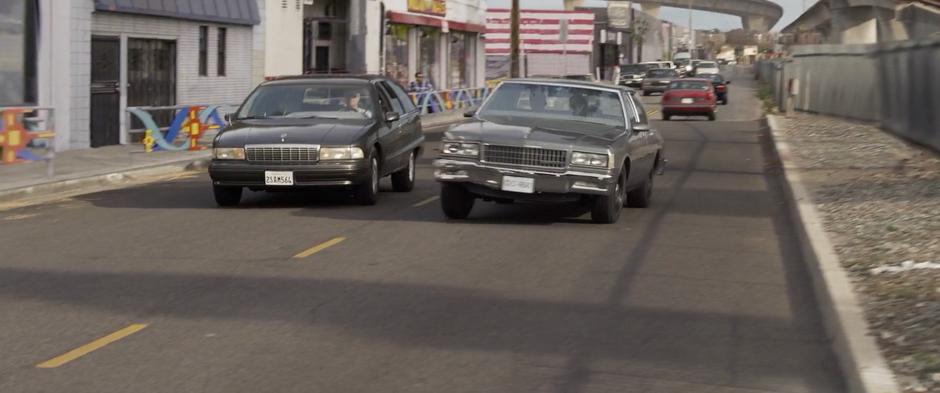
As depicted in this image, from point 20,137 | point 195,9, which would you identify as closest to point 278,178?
point 20,137

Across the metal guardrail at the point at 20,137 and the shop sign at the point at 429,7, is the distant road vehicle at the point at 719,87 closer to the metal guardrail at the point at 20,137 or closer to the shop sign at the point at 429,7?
the shop sign at the point at 429,7

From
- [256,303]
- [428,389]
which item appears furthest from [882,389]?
[256,303]

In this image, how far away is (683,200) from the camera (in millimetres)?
17875

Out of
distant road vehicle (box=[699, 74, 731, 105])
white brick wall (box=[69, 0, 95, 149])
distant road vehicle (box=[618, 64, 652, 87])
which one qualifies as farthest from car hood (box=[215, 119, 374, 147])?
distant road vehicle (box=[618, 64, 652, 87])

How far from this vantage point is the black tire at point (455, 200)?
14359 millimetres

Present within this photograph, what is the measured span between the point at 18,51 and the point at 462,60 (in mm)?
34379

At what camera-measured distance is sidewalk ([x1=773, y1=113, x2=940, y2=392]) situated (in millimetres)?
7758

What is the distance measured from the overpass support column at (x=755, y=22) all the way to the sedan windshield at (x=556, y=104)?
104437mm

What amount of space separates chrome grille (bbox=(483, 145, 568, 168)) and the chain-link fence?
1095 centimetres

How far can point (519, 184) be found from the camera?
44.9 ft

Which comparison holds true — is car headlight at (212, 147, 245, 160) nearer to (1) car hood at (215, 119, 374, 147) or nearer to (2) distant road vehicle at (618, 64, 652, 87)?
(1) car hood at (215, 119, 374, 147)

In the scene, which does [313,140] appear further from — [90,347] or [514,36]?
[514,36]

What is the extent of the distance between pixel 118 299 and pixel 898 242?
673 cm

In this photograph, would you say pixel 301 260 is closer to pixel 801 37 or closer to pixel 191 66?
pixel 191 66
